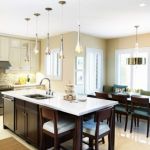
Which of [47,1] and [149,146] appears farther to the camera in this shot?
[149,146]

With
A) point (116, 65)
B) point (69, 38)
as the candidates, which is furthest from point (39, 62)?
point (116, 65)

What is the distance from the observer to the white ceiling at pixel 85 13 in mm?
3164

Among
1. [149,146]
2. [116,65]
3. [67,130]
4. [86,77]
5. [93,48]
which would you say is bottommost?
[149,146]

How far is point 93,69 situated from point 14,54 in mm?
2980

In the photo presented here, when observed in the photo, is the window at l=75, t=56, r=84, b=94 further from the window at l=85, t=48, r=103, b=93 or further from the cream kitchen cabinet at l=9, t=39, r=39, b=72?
the cream kitchen cabinet at l=9, t=39, r=39, b=72

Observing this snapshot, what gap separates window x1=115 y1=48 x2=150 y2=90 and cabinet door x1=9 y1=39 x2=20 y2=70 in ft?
12.3

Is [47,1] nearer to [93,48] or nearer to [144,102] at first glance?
[144,102]

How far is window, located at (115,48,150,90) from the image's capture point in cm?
577

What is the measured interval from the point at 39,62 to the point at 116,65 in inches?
123

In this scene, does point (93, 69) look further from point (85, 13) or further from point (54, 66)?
point (85, 13)

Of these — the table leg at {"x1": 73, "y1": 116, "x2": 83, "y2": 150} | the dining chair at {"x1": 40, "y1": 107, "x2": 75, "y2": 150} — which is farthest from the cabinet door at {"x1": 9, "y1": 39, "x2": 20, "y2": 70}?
the table leg at {"x1": 73, "y1": 116, "x2": 83, "y2": 150}

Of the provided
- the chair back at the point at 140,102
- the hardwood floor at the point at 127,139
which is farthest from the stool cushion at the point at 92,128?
the chair back at the point at 140,102

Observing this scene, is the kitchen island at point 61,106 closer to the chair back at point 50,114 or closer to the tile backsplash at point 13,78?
the chair back at point 50,114

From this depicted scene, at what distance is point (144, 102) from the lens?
3.97 m
